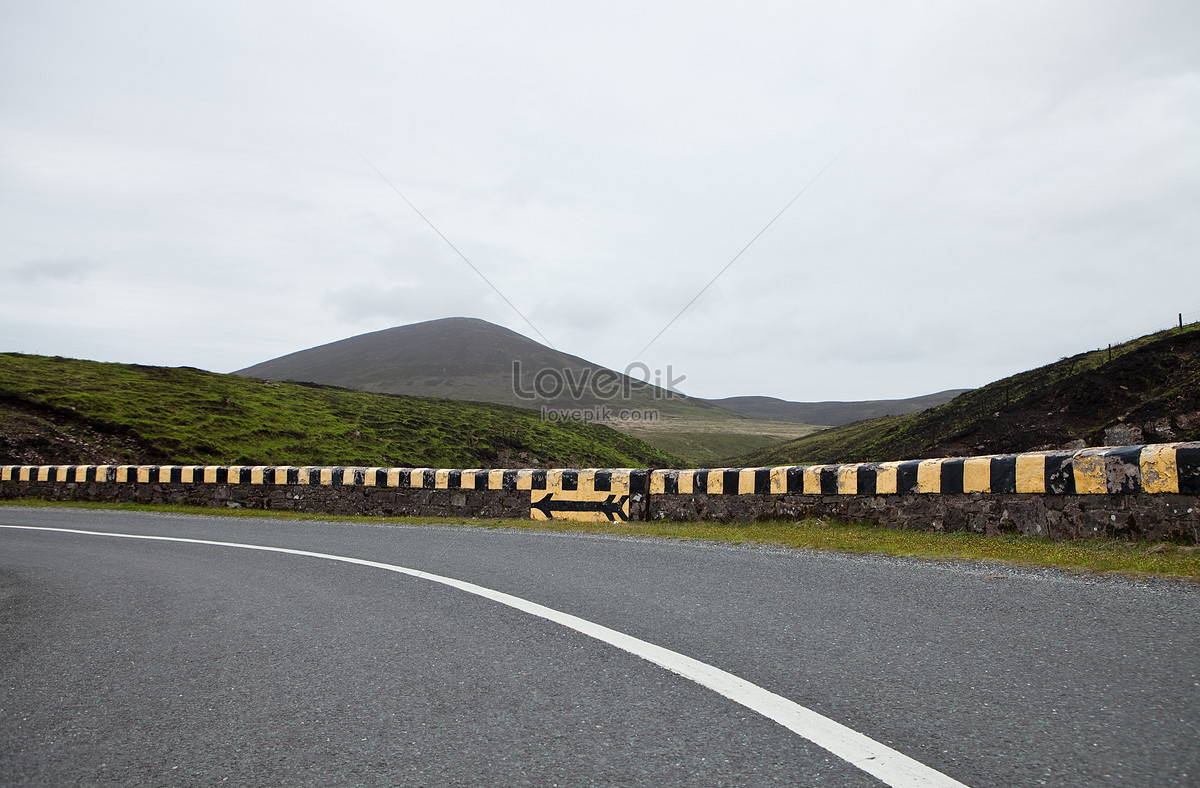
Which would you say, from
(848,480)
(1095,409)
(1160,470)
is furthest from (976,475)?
(1095,409)

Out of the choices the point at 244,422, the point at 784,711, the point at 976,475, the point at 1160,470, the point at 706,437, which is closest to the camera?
the point at 784,711

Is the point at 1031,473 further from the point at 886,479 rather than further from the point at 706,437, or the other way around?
the point at 706,437

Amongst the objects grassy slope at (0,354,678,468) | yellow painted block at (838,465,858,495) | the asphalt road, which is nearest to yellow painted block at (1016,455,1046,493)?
the asphalt road

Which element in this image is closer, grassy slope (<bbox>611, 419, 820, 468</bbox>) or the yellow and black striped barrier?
the yellow and black striped barrier

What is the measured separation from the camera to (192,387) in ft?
125

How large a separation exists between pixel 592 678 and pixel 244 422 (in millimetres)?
34680

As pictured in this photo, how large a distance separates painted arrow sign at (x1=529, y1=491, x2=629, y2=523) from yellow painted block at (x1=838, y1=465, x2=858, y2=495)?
12.6 feet

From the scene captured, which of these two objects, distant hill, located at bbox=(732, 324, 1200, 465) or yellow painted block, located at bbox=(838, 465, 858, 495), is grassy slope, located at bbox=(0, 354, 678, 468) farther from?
yellow painted block, located at bbox=(838, 465, 858, 495)

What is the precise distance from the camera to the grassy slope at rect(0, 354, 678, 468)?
29.1 meters

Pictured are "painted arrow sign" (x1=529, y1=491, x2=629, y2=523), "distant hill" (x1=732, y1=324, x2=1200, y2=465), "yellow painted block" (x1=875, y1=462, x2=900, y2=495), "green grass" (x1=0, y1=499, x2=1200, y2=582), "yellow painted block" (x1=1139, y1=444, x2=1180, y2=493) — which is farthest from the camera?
"distant hill" (x1=732, y1=324, x2=1200, y2=465)

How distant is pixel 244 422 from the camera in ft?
113

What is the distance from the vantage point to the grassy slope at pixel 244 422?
29141 mm

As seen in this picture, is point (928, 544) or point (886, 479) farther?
point (886, 479)

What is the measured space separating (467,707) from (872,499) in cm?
815
